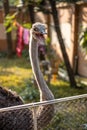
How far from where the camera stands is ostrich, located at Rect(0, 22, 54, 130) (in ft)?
10.6

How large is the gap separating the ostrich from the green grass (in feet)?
10.2

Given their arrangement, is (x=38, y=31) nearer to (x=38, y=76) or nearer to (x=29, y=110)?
(x=38, y=76)

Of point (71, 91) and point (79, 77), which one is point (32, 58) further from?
point (79, 77)

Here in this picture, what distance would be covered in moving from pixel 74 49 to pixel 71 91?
1.94 metres

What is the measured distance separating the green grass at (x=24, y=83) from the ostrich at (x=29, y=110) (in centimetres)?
312

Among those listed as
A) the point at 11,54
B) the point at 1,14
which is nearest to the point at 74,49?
the point at 11,54

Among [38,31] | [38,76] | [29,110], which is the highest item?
[38,31]

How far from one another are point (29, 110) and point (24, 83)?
480 centimetres

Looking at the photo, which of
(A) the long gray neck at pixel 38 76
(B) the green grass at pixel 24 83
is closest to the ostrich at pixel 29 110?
(A) the long gray neck at pixel 38 76

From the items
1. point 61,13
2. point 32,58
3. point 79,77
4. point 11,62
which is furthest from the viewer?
point 11,62

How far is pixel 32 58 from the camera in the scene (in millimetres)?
3783

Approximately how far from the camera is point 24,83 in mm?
8203

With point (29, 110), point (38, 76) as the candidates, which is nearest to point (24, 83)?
point (38, 76)

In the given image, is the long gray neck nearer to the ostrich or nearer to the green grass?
the ostrich
